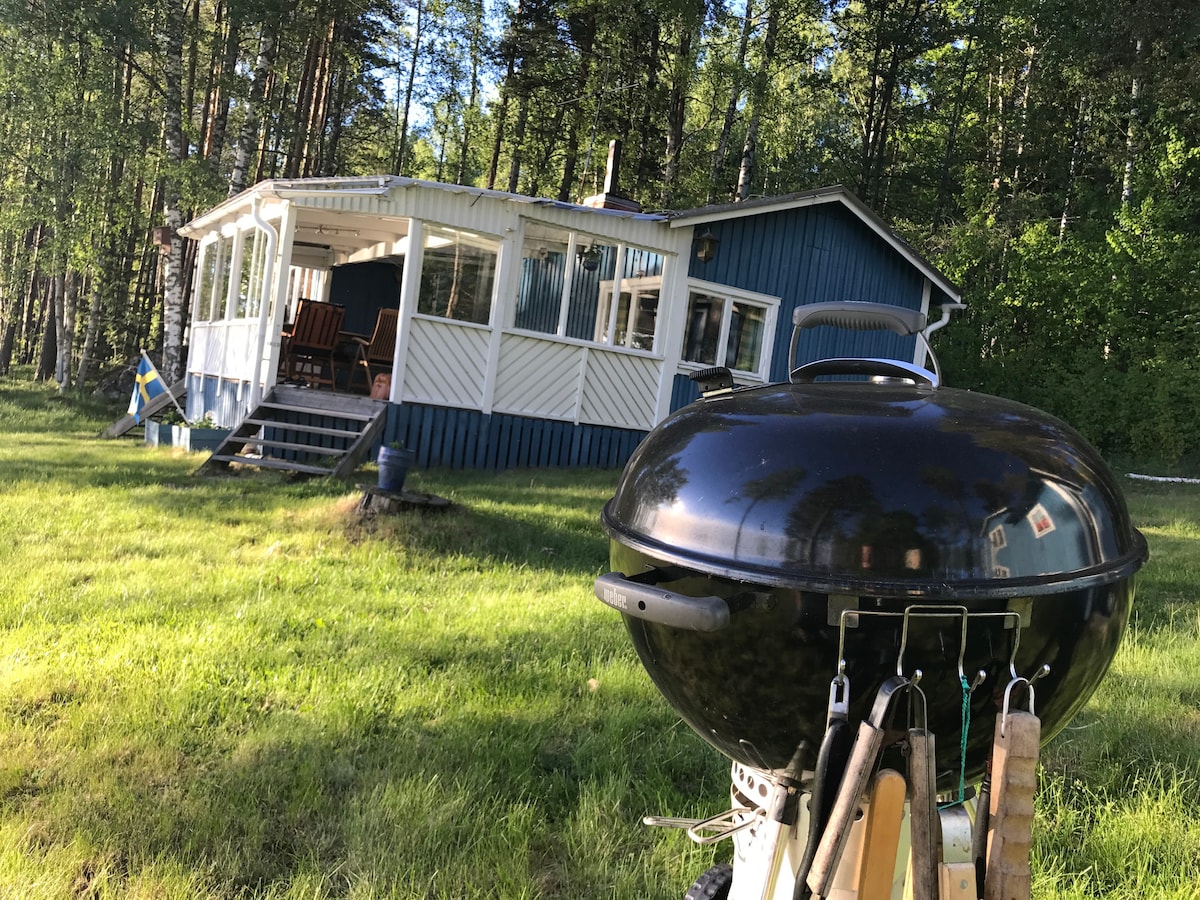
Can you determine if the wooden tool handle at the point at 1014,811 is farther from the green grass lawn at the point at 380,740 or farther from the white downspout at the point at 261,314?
the white downspout at the point at 261,314

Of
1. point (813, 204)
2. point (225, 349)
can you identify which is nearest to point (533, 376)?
point (225, 349)

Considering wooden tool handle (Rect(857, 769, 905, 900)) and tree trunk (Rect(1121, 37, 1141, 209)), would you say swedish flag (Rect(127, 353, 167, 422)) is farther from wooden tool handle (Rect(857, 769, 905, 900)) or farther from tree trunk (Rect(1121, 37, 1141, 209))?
tree trunk (Rect(1121, 37, 1141, 209))

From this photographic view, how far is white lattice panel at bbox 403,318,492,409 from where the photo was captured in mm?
10359

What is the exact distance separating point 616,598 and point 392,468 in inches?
220

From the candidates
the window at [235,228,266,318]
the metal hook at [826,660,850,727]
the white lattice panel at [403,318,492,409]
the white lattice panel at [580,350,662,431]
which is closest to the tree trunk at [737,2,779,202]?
the white lattice panel at [580,350,662,431]

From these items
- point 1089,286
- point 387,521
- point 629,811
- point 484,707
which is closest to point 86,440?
point 387,521

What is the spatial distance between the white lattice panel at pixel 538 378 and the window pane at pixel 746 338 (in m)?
2.82

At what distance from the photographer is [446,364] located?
34.7 ft

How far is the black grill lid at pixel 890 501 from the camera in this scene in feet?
3.82

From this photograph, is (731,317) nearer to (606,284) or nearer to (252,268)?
(606,284)

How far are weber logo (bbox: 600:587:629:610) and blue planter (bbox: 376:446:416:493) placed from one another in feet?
18.1

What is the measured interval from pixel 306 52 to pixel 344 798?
2171 cm

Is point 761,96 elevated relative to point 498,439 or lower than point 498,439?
elevated

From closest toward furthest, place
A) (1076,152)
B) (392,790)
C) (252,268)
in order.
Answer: (392,790)
(252,268)
(1076,152)
